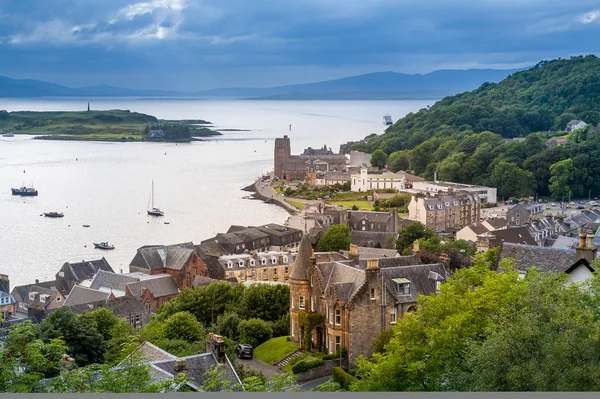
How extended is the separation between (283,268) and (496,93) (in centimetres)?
5031

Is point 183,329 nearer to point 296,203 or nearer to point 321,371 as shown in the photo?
point 321,371

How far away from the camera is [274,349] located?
37.6ft

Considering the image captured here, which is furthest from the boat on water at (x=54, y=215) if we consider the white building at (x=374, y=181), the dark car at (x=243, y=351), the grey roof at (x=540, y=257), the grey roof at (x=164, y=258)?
the grey roof at (x=540, y=257)

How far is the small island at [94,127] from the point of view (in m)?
72.7

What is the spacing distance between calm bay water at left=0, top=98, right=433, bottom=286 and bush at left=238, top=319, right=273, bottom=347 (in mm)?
10312

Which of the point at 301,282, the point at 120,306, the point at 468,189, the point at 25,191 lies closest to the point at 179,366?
the point at 301,282

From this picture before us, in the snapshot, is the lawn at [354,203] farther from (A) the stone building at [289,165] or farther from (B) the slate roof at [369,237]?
(A) the stone building at [289,165]

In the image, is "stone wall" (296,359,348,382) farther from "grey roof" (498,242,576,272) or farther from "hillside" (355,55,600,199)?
"hillside" (355,55,600,199)

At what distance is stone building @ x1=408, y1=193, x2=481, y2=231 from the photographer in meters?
28.6

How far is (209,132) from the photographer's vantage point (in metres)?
89.6

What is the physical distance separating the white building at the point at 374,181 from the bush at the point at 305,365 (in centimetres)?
3021

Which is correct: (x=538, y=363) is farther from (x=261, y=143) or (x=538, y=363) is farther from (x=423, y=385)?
(x=261, y=143)

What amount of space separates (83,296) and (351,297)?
7.50 meters

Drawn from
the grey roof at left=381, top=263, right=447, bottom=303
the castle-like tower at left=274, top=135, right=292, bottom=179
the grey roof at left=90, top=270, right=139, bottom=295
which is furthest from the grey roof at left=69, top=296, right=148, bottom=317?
the castle-like tower at left=274, top=135, right=292, bottom=179
